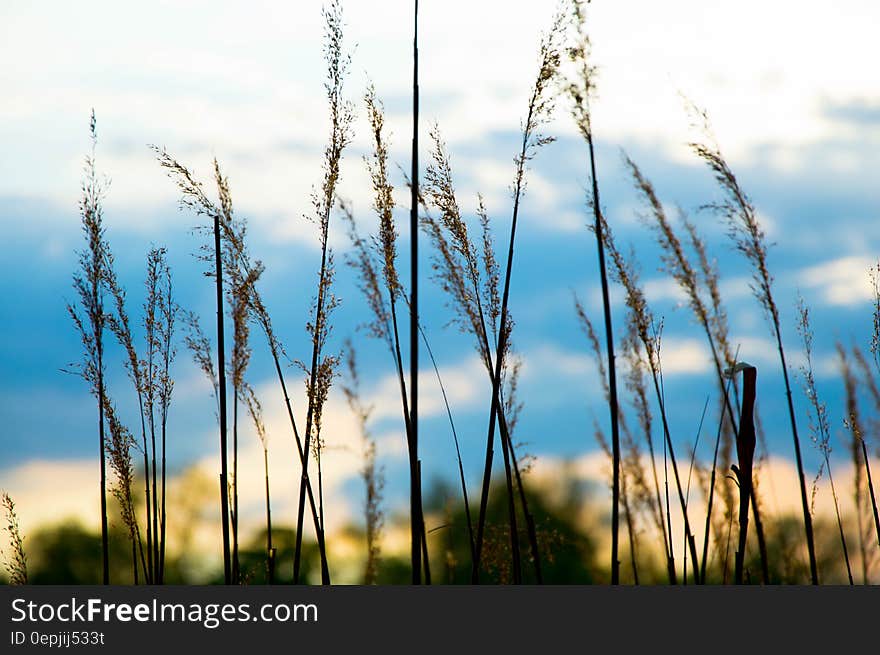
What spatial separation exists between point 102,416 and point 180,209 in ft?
2.62

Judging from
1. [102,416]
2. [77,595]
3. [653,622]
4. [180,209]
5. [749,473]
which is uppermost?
[180,209]

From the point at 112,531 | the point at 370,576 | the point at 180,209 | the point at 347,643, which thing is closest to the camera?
the point at 347,643

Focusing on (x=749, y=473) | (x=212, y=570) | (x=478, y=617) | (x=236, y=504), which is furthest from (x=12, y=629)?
(x=212, y=570)

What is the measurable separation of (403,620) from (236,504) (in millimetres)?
965

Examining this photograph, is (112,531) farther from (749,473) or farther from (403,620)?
(749,473)

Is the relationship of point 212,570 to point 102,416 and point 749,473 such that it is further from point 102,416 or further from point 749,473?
point 749,473

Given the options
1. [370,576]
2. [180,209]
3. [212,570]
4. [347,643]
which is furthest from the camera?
[212,570]

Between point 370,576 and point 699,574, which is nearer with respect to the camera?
point 699,574

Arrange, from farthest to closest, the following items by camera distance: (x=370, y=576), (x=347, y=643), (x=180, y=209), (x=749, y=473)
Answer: (x=370, y=576), (x=180, y=209), (x=749, y=473), (x=347, y=643)

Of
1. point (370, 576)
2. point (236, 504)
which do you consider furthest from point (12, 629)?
point (370, 576)

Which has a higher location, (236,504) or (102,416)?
(102,416)

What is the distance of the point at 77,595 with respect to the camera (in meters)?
2.45

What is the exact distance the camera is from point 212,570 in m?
4.90

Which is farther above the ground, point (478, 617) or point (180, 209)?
point (180, 209)
